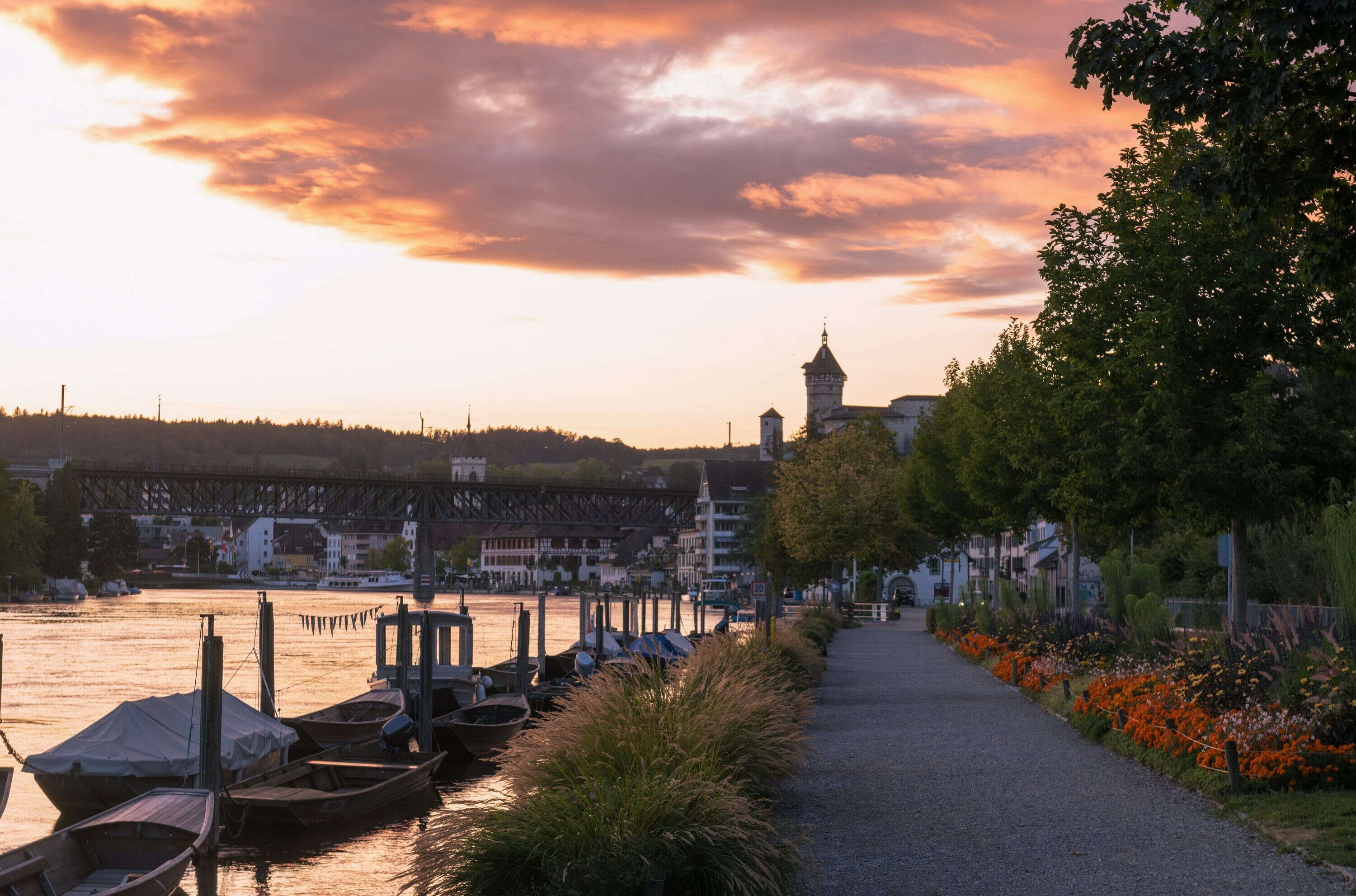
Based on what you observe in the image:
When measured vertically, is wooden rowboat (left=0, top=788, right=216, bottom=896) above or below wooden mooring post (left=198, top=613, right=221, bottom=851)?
below

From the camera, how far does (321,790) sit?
76.0 ft

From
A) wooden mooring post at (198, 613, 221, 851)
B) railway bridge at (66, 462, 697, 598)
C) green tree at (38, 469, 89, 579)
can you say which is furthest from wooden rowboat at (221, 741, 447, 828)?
railway bridge at (66, 462, 697, 598)

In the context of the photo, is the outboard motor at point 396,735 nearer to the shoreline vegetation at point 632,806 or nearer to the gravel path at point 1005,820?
the gravel path at point 1005,820

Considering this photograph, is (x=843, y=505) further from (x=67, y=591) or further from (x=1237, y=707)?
(x=67, y=591)

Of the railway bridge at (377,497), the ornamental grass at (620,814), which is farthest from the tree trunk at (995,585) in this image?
the railway bridge at (377,497)

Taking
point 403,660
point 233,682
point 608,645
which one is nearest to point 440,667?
point 403,660

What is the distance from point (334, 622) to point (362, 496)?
→ 6225 cm

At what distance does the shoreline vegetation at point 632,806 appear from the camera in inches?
416

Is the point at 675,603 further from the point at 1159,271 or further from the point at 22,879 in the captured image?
the point at 22,879

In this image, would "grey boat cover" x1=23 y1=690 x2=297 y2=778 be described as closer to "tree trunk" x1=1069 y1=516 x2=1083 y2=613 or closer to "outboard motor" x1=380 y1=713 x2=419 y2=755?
"outboard motor" x1=380 y1=713 x2=419 y2=755

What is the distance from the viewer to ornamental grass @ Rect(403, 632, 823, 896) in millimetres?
10570

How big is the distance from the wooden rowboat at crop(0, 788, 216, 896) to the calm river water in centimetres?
215

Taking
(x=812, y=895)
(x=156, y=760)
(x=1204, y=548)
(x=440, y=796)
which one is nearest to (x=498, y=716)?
(x=440, y=796)

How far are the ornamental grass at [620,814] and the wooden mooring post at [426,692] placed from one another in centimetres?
1411
